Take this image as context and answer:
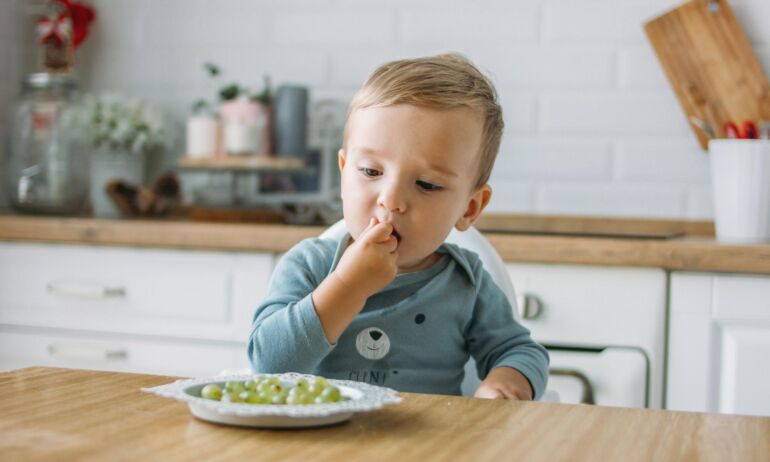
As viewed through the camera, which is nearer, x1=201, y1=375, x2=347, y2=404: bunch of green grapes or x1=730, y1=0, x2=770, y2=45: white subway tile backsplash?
x1=201, y1=375, x2=347, y2=404: bunch of green grapes

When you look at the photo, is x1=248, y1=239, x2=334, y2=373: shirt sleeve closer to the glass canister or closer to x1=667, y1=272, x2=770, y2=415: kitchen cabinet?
x1=667, y1=272, x2=770, y2=415: kitchen cabinet

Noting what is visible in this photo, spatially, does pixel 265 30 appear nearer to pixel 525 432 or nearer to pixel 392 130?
pixel 392 130

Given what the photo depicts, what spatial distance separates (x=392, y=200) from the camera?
1163 mm

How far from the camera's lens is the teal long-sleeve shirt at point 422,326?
4.18 ft

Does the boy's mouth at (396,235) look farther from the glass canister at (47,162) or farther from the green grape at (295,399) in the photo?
the glass canister at (47,162)

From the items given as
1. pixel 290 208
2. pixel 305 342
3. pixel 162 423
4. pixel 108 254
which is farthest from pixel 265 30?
pixel 162 423

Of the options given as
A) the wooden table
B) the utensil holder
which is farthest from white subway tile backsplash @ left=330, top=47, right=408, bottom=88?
the wooden table

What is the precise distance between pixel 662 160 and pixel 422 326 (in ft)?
4.38

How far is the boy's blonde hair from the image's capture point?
1225mm

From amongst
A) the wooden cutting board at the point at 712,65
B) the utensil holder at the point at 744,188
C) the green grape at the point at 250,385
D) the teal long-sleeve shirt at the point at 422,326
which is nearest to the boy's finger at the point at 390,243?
the teal long-sleeve shirt at the point at 422,326

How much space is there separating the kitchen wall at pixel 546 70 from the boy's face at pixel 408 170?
131 cm

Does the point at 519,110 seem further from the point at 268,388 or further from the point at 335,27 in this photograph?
the point at 268,388

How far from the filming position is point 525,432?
80cm

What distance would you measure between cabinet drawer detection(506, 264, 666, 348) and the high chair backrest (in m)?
0.46
